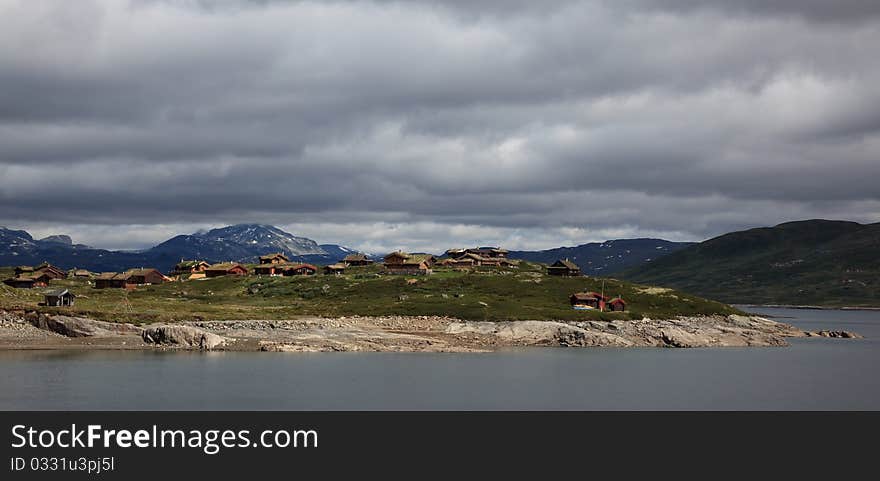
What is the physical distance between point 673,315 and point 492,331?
39.5 m

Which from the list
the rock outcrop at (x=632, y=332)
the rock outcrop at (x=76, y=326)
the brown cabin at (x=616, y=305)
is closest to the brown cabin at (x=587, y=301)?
the brown cabin at (x=616, y=305)

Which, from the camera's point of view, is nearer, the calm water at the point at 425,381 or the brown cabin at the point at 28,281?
the calm water at the point at 425,381

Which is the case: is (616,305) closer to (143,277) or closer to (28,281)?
(143,277)

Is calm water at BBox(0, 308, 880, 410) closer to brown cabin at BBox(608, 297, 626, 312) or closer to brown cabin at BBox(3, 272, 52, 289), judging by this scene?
brown cabin at BBox(608, 297, 626, 312)

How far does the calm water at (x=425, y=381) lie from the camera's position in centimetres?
5922

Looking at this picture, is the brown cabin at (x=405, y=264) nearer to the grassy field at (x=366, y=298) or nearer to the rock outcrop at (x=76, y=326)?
the grassy field at (x=366, y=298)

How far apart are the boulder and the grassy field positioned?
6.68 metres

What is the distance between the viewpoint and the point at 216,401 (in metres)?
57.8

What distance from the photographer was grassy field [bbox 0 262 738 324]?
11300 cm

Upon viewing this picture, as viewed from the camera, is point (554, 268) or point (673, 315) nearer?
point (673, 315)

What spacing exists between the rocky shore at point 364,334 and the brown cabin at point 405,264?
212 feet

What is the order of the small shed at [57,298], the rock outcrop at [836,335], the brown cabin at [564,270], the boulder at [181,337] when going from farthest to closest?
1. the brown cabin at [564,270]
2. the rock outcrop at [836,335]
3. the small shed at [57,298]
4. the boulder at [181,337]
